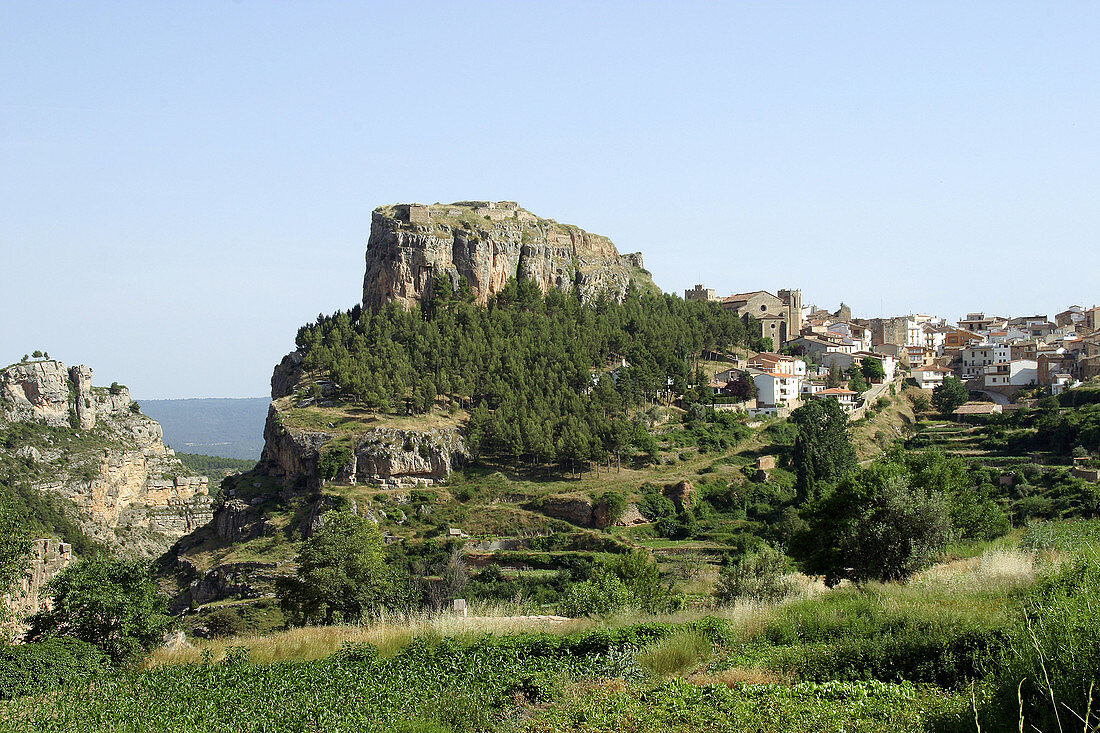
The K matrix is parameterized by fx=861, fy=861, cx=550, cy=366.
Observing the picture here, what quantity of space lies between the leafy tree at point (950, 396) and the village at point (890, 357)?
97cm

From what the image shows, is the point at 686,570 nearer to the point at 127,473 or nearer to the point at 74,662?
the point at 74,662

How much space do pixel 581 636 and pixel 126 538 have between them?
65.2 m

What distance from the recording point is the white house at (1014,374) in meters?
58.4

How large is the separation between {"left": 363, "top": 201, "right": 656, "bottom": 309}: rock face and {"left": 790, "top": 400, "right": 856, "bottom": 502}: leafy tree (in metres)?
28.3

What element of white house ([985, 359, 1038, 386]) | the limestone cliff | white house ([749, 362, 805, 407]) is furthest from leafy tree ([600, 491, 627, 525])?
the limestone cliff

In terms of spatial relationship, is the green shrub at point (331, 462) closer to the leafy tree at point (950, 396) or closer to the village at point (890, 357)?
the village at point (890, 357)

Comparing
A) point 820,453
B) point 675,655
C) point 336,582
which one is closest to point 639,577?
point 336,582

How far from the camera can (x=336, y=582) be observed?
1728cm

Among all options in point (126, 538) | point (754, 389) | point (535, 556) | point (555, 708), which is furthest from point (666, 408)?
point (555, 708)

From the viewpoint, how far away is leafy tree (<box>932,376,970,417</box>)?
55969mm

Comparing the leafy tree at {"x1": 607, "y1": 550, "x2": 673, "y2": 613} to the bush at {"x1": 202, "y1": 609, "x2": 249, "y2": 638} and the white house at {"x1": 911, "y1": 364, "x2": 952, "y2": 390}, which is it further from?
the white house at {"x1": 911, "y1": 364, "x2": 952, "y2": 390}

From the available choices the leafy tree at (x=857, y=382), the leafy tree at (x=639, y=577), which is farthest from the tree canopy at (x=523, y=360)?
the leafy tree at (x=639, y=577)

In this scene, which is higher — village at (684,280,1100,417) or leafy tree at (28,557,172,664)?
village at (684,280,1100,417)

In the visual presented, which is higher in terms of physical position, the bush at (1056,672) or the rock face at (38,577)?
the bush at (1056,672)
